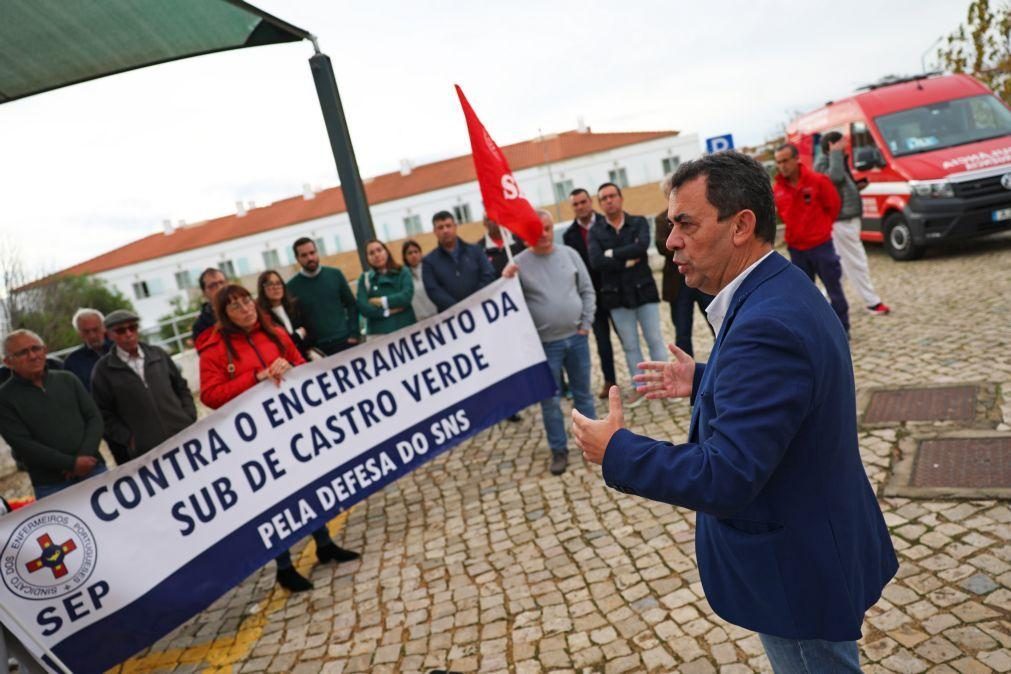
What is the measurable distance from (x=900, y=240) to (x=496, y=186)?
859 cm

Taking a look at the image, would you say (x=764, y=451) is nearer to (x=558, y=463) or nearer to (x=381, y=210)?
(x=558, y=463)

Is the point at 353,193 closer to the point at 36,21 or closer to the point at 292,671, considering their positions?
the point at 36,21

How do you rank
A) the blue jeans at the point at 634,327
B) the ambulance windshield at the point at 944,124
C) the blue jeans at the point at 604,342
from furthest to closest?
1. the ambulance windshield at the point at 944,124
2. the blue jeans at the point at 604,342
3. the blue jeans at the point at 634,327

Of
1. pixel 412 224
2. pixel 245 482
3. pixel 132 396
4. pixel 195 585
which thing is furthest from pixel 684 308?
pixel 412 224

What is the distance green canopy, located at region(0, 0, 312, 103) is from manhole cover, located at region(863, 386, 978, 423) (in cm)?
567

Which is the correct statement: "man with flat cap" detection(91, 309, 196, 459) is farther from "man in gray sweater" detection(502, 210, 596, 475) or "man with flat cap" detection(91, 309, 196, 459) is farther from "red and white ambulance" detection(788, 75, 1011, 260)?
"red and white ambulance" detection(788, 75, 1011, 260)

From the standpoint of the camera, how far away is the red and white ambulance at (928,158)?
30.2 feet

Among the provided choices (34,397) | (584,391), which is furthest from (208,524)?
(584,391)

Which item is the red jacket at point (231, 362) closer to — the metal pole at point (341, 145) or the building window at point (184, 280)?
the metal pole at point (341, 145)

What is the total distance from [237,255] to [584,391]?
51.1 m

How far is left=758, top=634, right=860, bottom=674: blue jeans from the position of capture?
161 cm

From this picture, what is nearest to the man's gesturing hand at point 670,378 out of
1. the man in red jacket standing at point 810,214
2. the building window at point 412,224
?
the man in red jacket standing at point 810,214

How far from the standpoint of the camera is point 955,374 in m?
5.21

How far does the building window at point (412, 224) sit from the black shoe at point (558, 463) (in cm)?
4481
